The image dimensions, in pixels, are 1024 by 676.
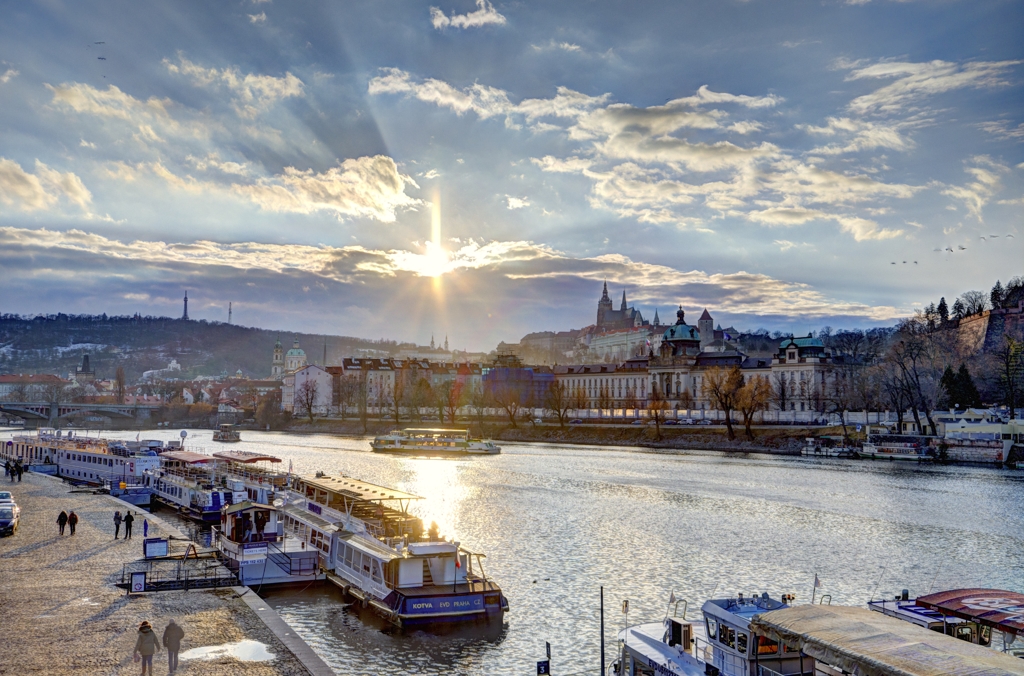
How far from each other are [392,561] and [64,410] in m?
168

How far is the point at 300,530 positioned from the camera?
36531 millimetres

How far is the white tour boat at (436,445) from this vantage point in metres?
102

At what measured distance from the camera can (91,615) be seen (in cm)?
2238

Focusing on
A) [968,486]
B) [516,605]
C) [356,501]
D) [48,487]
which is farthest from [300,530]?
[968,486]

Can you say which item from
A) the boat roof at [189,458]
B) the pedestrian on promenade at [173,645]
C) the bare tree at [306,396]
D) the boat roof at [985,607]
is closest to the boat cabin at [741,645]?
the boat roof at [985,607]

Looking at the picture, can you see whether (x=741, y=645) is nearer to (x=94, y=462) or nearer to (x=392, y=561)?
(x=392, y=561)

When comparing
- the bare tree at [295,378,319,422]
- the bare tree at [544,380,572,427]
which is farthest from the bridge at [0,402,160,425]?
the bare tree at [544,380,572,427]

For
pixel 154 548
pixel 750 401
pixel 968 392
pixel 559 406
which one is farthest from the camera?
pixel 559 406

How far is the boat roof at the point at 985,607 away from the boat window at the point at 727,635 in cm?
503

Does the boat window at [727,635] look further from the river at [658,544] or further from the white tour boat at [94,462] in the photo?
the white tour boat at [94,462]

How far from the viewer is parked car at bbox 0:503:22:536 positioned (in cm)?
3397

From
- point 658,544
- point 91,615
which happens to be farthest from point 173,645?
point 658,544

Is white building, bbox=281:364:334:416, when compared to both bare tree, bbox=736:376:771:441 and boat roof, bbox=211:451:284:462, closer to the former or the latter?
bare tree, bbox=736:376:771:441

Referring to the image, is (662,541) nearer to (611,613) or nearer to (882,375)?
(611,613)
